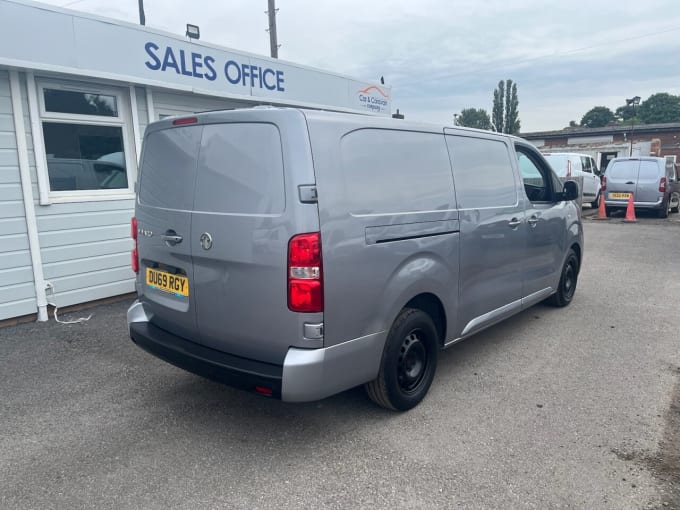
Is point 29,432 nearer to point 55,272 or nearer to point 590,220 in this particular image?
point 55,272

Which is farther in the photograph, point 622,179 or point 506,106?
point 506,106

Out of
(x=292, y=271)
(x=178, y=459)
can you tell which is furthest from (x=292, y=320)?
(x=178, y=459)

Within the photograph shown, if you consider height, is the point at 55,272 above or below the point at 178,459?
above

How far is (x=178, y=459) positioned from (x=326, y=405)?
1087 mm

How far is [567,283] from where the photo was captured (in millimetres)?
5992

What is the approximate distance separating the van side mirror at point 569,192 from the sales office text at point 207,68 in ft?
15.7

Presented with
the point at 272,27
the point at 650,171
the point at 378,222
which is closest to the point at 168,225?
the point at 378,222

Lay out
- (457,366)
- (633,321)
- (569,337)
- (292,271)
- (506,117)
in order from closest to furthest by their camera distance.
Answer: (292,271) < (457,366) < (569,337) < (633,321) < (506,117)

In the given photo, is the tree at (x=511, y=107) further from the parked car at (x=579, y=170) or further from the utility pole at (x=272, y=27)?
the utility pole at (x=272, y=27)

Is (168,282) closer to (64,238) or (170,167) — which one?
(170,167)

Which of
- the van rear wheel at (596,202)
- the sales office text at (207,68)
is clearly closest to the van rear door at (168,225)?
the sales office text at (207,68)

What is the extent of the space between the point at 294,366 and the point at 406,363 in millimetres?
1070

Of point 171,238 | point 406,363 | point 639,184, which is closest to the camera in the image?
point 171,238

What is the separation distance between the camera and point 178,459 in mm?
2910
